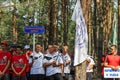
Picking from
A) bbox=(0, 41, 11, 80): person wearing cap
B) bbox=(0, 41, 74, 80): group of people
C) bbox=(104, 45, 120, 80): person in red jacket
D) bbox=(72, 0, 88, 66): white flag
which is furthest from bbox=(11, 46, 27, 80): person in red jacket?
bbox=(72, 0, 88, 66): white flag

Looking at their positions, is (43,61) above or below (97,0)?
below

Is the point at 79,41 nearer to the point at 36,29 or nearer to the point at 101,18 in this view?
the point at 36,29

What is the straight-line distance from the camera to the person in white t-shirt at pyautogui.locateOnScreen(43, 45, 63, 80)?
13.6 meters

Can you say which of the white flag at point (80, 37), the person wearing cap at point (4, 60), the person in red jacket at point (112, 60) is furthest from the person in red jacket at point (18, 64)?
the white flag at point (80, 37)

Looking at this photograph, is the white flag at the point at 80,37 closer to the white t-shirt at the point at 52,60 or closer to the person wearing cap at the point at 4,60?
the white t-shirt at the point at 52,60

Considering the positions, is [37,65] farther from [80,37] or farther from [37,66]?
[80,37]

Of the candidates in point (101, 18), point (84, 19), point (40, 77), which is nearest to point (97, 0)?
point (101, 18)

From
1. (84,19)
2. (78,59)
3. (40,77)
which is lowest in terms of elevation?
(40,77)

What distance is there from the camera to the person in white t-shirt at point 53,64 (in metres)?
13.6

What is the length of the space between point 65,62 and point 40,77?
111 centimetres

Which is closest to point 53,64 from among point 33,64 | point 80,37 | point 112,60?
point 33,64

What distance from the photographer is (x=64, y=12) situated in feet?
117

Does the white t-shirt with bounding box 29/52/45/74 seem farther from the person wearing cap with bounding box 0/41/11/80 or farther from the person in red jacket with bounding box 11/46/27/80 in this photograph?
the person wearing cap with bounding box 0/41/11/80

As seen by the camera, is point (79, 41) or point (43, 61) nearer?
point (79, 41)
